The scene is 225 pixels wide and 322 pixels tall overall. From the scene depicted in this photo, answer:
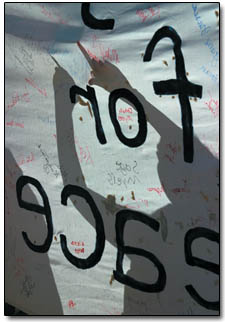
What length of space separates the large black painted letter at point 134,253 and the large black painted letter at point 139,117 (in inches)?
13.5

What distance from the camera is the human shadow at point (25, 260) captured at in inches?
98.8

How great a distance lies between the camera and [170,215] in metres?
2.10

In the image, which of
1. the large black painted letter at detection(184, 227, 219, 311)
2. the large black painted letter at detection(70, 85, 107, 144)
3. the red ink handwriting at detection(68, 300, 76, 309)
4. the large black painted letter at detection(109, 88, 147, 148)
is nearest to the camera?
the large black painted letter at detection(184, 227, 219, 311)

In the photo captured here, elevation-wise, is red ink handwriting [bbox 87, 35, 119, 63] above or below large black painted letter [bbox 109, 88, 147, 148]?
above

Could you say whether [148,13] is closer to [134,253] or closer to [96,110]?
[96,110]

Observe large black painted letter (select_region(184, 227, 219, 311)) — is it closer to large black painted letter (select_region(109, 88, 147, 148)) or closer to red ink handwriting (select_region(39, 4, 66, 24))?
large black painted letter (select_region(109, 88, 147, 148))

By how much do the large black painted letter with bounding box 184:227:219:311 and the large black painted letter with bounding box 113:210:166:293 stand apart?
5.6 inches

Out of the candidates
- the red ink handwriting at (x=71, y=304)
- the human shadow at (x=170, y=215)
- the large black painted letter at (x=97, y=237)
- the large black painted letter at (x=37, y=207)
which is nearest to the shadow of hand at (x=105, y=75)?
A: the human shadow at (x=170, y=215)

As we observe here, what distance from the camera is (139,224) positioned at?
2188 mm

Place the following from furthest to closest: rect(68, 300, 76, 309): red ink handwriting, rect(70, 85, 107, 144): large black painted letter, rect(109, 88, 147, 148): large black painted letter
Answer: rect(68, 300, 76, 309): red ink handwriting < rect(70, 85, 107, 144): large black painted letter < rect(109, 88, 147, 148): large black painted letter

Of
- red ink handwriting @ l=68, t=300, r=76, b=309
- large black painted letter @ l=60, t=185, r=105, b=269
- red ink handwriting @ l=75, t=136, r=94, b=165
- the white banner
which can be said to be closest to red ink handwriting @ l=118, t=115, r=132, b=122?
the white banner

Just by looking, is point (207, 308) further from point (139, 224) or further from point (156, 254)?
point (139, 224)

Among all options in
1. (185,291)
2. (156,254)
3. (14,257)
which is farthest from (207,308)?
(14,257)

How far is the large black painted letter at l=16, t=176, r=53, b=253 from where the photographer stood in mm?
2463
